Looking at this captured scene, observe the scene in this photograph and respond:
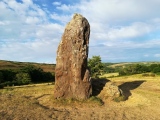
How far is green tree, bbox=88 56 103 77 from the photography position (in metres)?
47.2

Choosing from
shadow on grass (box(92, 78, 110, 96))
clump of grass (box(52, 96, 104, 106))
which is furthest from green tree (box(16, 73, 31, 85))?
clump of grass (box(52, 96, 104, 106))

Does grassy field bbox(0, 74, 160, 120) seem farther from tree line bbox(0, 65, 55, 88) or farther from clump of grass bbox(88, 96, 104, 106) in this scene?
tree line bbox(0, 65, 55, 88)

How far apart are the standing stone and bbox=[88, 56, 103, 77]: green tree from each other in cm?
2939

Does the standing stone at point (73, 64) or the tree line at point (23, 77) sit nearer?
the standing stone at point (73, 64)

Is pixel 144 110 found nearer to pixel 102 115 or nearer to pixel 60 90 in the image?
pixel 102 115

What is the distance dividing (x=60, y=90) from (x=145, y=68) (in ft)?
175

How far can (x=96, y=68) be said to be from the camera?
47375 mm

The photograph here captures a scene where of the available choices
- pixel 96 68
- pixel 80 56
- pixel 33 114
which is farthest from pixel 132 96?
pixel 96 68

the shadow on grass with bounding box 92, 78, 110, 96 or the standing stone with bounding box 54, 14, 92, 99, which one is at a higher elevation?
the standing stone with bounding box 54, 14, 92, 99

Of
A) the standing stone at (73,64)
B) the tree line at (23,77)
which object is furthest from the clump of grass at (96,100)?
the tree line at (23,77)

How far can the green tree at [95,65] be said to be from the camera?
155 feet

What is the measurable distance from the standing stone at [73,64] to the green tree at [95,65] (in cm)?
2939

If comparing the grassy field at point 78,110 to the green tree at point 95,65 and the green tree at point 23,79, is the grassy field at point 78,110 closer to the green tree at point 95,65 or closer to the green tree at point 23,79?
the green tree at point 23,79

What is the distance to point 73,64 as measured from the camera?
17.4 m
